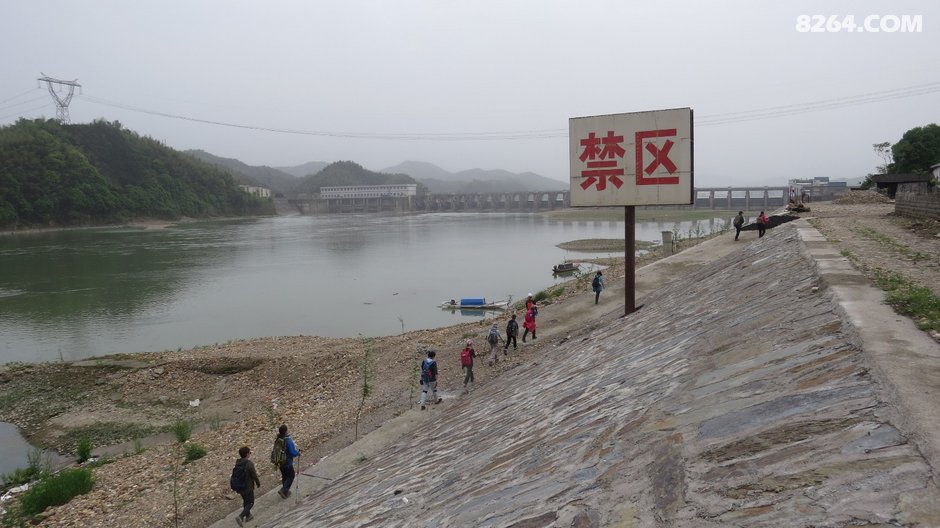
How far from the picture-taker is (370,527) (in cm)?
522

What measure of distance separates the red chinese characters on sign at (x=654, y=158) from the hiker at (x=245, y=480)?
29.3ft

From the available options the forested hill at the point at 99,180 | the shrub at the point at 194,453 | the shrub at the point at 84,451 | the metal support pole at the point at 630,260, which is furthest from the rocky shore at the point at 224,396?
the forested hill at the point at 99,180

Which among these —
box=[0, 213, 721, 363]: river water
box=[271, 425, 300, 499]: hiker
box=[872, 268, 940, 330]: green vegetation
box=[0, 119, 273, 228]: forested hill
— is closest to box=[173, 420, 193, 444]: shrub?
box=[271, 425, 300, 499]: hiker

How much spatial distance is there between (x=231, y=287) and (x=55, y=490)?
92.5 ft

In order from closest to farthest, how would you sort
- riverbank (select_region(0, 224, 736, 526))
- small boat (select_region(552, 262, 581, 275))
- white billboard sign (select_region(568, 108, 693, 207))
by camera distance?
riverbank (select_region(0, 224, 736, 526)) < white billboard sign (select_region(568, 108, 693, 207)) < small boat (select_region(552, 262, 581, 275))

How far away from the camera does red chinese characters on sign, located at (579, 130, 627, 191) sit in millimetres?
11320

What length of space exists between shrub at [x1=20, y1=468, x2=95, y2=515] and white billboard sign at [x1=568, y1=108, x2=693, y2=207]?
1145 centimetres

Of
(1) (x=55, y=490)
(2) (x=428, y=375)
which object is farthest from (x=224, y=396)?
(2) (x=428, y=375)

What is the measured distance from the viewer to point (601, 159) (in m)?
11.5

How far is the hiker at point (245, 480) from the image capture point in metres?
7.87

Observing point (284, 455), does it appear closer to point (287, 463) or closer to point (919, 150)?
point (287, 463)

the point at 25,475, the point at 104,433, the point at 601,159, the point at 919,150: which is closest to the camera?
the point at 601,159

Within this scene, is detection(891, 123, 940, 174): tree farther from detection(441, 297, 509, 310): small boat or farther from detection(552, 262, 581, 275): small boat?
detection(441, 297, 509, 310): small boat

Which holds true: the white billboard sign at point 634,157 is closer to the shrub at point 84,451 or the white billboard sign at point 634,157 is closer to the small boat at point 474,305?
the shrub at point 84,451
